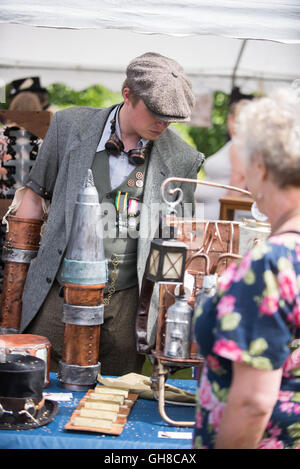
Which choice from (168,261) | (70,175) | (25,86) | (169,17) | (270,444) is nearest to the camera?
(270,444)

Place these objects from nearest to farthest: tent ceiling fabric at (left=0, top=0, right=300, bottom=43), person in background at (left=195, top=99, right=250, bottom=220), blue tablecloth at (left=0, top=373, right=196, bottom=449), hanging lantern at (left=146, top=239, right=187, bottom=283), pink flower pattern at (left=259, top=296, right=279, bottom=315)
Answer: pink flower pattern at (left=259, top=296, right=279, bottom=315) < blue tablecloth at (left=0, top=373, right=196, bottom=449) < hanging lantern at (left=146, top=239, right=187, bottom=283) < tent ceiling fabric at (left=0, top=0, right=300, bottom=43) < person in background at (left=195, top=99, right=250, bottom=220)

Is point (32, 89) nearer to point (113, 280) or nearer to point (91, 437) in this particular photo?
point (113, 280)

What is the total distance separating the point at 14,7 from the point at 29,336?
47.7 inches

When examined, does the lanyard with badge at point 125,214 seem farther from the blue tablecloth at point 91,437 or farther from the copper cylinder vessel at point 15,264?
the blue tablecloth at point 91,437

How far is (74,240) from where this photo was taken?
6.48ft

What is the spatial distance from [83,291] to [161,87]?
840 mm

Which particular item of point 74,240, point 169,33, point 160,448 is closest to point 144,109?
point 169,33

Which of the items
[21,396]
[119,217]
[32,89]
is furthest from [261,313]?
[32,89]

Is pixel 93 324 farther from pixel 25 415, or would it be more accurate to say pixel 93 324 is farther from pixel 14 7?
pixel 14 7

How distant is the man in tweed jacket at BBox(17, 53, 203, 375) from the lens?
229 centimetres

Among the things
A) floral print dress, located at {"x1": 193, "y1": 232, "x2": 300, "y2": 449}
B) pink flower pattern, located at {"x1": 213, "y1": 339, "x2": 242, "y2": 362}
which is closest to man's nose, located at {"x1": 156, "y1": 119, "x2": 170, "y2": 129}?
floral print dress, located at {"x1": 193, "y1": 232, "x2": 300, "y2": 449}

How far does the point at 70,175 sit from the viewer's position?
2.35m

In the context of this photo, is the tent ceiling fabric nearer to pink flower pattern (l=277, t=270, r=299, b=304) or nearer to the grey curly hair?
the grey curly hair

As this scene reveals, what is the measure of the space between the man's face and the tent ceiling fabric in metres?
0.29
